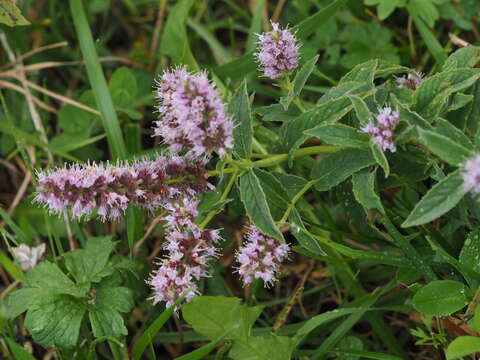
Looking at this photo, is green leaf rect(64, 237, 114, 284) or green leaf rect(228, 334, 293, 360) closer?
green leaf rect(228, 334, 293, 360)

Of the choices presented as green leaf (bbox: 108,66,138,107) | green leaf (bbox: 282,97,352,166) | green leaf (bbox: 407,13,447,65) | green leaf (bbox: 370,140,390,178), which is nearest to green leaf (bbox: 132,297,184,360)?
green leaf (bbox: 282,97,352,166)

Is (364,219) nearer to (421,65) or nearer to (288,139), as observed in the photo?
(288,139)

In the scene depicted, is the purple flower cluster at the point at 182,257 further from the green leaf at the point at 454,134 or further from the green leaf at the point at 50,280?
the green leaf at the point at 454,134

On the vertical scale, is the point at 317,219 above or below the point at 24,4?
below

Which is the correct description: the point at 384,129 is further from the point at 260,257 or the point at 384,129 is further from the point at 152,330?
the point at 152,330

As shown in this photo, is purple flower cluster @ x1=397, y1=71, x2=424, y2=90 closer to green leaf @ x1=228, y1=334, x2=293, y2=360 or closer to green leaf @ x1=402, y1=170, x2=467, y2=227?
green leaf @ x1=402, y1=170, x2=467, y2=227

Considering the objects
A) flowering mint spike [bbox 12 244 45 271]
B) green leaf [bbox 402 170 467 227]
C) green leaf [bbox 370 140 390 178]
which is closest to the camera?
green leaf [bbox 402 170 467 227]

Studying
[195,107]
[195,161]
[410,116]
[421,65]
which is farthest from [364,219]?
[421,65]
